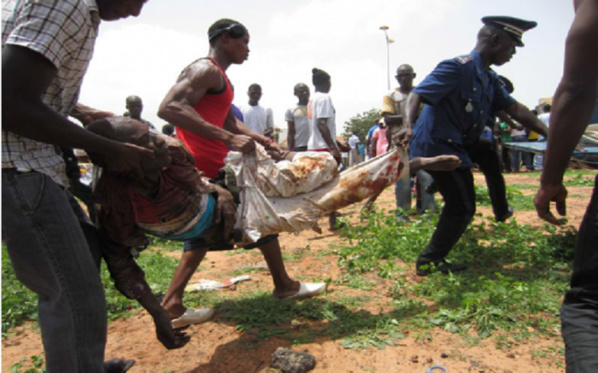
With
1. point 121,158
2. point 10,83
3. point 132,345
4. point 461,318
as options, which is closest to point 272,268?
point 132,345

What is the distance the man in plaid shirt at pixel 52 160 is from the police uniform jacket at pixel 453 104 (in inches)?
98.5

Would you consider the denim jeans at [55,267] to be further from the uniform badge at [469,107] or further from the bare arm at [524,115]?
the bare arm at [524,115]

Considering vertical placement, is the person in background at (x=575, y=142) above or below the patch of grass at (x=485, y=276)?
above

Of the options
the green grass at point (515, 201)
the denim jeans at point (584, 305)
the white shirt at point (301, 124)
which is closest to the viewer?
the denim jeans at point (584, 305)

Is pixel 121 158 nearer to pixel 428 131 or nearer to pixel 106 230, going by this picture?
pixel 106 230

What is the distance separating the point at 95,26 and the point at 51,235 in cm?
83

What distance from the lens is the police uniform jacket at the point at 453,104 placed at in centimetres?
347

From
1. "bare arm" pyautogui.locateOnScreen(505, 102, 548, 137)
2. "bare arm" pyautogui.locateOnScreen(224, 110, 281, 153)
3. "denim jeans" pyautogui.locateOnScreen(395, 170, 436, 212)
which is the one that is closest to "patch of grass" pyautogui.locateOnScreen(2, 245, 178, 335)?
"bare arm" pyautogui.locateOnScreen(224, 110, 281, 153)

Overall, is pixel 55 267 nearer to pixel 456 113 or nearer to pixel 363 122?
pixel 456 113

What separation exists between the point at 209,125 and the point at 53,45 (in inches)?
49.7

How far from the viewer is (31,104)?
1.41 meters

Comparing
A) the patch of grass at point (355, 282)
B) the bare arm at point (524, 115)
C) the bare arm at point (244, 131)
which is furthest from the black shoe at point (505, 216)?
the bare arm at point (244, 131)

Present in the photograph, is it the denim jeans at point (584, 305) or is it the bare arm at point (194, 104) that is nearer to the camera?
the denim jeans at point (584, 305)

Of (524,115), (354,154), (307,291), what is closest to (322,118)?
(524,115)
